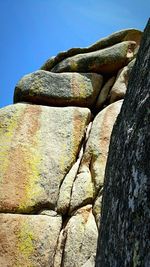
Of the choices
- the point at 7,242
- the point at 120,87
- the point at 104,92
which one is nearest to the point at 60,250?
the point at 7,242

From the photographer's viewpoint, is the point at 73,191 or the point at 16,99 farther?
the point at 16,99

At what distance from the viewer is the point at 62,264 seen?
11.2 metres

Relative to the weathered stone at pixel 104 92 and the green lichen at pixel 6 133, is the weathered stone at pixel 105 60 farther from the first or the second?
the green lichen at pixel 6 133

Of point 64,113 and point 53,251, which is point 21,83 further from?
point 53,251

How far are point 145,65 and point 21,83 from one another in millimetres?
12292

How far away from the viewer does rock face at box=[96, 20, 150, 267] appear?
320cm

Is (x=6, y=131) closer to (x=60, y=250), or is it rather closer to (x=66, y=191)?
(x=66, y=191)

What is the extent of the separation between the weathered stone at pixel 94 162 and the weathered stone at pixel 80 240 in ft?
1.97

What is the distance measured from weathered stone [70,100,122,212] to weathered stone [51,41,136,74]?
2.56 m

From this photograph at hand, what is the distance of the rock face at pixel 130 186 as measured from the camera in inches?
126

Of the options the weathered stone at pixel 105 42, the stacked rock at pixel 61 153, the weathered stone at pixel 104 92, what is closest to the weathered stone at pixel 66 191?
the stacked rock at pixel 61 153

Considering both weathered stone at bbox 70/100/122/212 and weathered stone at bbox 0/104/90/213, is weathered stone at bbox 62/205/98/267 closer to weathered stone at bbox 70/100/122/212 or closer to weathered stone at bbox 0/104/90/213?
weathered stone at bbox 70/100/122/212

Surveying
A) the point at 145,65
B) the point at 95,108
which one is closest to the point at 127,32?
the point at 95,108

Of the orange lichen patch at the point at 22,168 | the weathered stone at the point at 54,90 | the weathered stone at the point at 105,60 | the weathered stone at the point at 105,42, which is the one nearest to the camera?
the orange lichen patch at the point at 22,168
